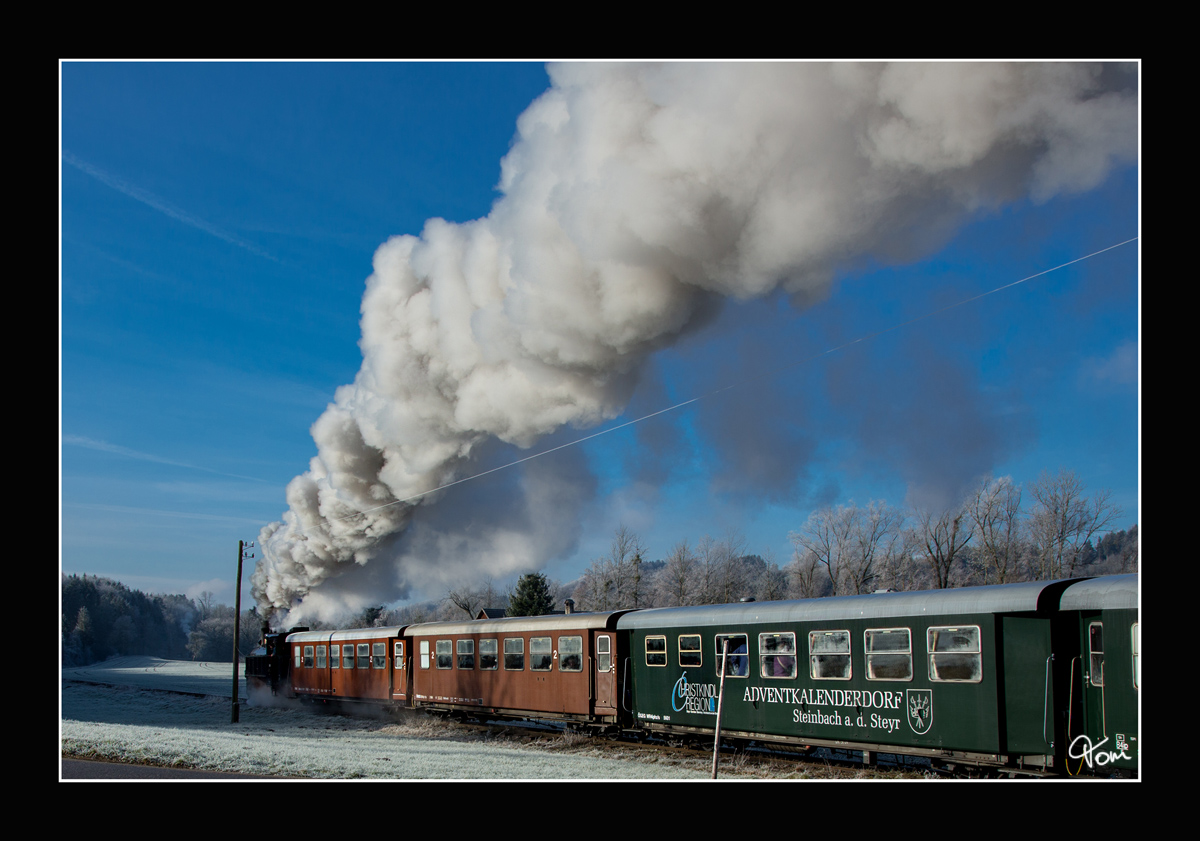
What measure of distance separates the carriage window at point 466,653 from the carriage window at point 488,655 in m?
0.38

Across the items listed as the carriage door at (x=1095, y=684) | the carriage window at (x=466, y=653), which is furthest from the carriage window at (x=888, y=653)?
the carriage window at (x=466, y=653)

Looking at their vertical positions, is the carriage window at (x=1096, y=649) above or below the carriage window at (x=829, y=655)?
above

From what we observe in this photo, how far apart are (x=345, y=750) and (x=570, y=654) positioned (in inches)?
202

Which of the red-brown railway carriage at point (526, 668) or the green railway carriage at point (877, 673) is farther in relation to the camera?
the red-brown railway carriage at point (526, 668)

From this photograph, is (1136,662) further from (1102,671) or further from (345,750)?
(345,750)

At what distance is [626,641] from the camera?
17.7 metres

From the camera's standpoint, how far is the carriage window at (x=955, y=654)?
38.1 feet

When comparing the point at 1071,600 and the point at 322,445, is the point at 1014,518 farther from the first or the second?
the point at 1071,600

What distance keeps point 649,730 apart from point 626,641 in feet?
6.12

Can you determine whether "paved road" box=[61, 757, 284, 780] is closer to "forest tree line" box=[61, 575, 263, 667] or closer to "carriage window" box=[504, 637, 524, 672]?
"carriage window" box=[504, 637, 524, 672]

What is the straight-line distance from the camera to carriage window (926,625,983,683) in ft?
38.1

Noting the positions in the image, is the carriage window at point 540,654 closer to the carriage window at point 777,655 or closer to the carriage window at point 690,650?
the carriage window at point 690,650
